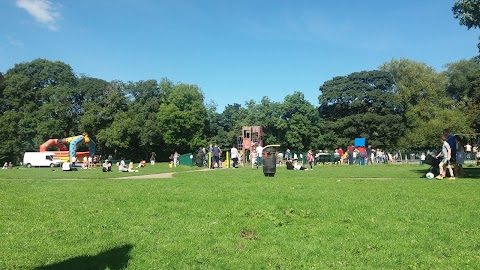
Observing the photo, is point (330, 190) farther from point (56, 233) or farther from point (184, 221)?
point (56, 233)

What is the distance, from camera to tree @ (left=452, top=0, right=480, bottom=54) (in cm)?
1839

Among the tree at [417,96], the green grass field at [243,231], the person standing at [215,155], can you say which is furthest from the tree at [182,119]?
the green grass field at [243,231]

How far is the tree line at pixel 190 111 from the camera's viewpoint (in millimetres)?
69688

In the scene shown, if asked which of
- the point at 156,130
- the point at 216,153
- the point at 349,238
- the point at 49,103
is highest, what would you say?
the point at 49,103

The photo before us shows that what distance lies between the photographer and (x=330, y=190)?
460 inches

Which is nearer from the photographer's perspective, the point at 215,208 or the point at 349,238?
the point at 349,238

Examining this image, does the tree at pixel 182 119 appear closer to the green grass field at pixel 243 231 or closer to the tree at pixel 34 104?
the tree at pixel 34 104

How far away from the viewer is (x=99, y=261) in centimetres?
539

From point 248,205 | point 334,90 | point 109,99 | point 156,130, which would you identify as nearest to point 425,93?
point 334,90

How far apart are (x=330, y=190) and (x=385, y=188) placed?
172cm

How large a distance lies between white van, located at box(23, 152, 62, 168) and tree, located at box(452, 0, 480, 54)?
2179 inches

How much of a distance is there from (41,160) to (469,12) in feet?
195

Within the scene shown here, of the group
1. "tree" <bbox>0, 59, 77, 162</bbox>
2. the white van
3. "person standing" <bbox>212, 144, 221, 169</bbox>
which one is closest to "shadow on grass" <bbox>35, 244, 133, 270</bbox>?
"person standing" <bbox>212, 144, 221, 169</bbox>

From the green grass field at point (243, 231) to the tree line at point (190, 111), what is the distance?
191 ft
